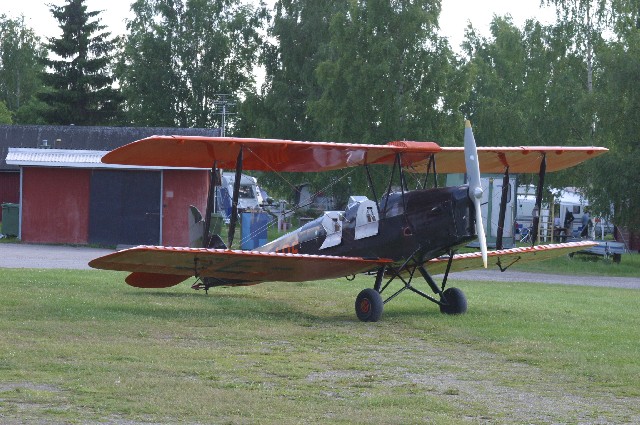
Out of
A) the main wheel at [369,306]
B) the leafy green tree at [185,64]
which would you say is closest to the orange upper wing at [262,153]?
the main wheel at [369,306]

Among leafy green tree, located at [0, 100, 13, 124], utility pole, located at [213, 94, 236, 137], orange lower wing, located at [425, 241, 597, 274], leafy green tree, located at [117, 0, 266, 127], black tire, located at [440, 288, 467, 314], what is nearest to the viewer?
black tire, located at [440, 288, 467, 314]

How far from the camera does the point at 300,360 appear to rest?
34.7ft

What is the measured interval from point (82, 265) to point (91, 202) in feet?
29.6

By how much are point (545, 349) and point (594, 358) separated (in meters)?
0.78

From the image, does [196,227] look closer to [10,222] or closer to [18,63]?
[10,222]

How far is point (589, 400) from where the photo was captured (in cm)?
861

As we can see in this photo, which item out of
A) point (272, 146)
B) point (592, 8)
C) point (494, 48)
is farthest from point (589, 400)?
point (494, 48)

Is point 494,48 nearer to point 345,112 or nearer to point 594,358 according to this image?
point 345,112

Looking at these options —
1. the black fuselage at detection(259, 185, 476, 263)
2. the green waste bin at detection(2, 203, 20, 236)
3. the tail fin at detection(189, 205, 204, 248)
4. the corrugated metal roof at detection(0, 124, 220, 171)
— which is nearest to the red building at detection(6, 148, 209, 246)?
the green waste bin at detection(2, 203, 20, 236)

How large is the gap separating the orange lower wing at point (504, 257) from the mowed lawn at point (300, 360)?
2.39 feet

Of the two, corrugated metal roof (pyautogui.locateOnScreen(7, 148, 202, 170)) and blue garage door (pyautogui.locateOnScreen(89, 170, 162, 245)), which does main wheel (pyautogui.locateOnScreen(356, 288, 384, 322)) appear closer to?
corrugated metal roof (pyautogui.locateOnScreen(7, 148, 202, 170))

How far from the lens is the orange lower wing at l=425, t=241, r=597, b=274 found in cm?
1633

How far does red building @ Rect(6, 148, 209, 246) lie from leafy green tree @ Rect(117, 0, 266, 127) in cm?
3616

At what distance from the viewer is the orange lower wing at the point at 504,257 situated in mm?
16328
